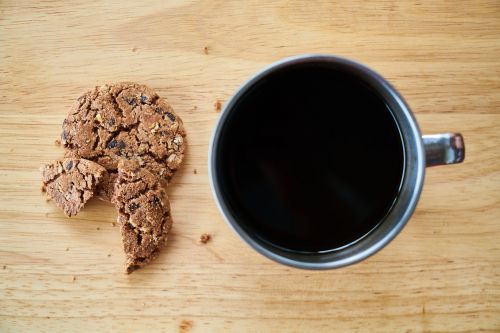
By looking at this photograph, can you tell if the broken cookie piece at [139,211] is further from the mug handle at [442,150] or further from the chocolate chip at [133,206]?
the mug handle at [442,150]

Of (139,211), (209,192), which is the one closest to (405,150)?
(209,192)

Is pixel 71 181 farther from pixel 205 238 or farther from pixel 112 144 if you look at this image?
pixel 205 238

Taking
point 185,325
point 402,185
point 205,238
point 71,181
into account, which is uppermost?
point 402,185

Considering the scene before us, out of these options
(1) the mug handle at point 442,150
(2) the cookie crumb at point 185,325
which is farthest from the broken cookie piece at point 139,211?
(1) the mug handle at point 442,150

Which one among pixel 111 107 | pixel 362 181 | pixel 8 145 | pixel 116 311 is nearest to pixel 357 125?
pixel 362 181

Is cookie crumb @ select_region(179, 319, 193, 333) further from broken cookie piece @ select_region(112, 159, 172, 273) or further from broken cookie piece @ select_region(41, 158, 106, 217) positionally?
broken cookie piece @ select_region(41, 158, 106, 217)

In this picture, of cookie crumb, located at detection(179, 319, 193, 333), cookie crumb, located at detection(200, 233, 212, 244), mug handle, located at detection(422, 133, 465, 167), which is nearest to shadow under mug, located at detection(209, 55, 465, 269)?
mug handle, located at detection(422, 133, 465, 167)
